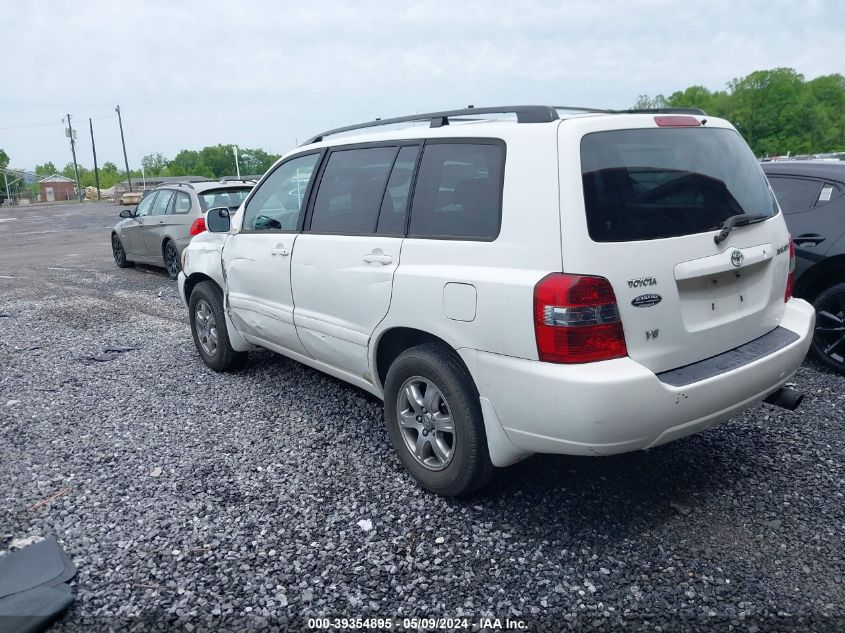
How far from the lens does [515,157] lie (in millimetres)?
3020

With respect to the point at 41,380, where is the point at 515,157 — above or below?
above

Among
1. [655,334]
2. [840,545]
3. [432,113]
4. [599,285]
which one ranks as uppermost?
[432,113]

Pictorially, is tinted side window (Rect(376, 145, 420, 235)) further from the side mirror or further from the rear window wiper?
the side mirror

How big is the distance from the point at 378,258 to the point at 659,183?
145 centimetres

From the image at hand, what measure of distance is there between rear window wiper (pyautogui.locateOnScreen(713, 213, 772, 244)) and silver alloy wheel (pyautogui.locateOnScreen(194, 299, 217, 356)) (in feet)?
13.3

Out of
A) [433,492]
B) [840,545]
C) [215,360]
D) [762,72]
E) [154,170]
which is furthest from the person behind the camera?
[154,170]

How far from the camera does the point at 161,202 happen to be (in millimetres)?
11883

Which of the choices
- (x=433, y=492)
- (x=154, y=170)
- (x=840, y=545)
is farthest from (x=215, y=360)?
(x=154, y=170)

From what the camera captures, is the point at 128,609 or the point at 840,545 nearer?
the point at 128,609

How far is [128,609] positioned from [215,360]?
3.20 metres

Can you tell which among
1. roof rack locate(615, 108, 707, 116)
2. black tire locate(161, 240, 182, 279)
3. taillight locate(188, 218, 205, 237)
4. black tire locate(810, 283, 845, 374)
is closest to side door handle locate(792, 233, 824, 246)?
black tire locate(810, 283, 845, 374)

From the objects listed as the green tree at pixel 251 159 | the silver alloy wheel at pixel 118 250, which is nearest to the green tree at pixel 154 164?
the green tree at pixel 251 159

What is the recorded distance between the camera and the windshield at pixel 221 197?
1054 centimetres

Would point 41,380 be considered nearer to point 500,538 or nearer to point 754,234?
point 500,538
